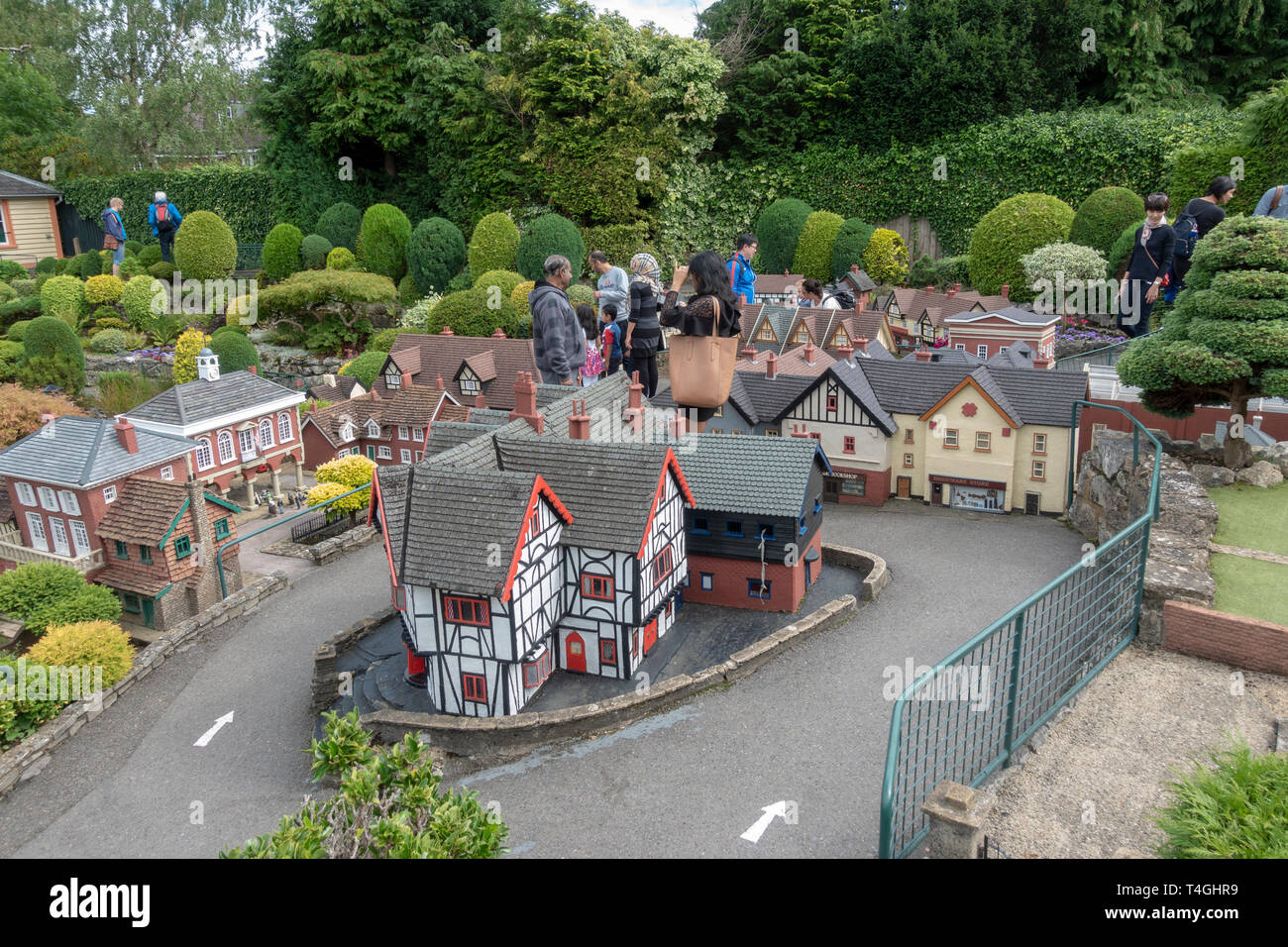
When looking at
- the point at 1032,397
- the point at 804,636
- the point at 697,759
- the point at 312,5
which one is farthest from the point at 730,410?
the point at 312,5

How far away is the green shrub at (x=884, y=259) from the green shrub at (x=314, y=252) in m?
27.1

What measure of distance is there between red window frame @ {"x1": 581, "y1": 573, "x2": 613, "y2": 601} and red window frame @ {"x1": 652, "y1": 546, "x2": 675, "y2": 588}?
37.3 inches

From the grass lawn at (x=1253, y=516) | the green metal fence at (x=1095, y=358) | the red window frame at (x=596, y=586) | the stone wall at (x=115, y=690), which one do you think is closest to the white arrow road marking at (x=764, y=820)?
the red window frame at (x=596, y=586)

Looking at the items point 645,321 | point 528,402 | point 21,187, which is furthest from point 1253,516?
point 21,187

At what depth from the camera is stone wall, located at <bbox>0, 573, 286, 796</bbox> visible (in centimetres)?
1655

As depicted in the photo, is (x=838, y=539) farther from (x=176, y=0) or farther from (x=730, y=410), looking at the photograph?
(x=176, y=0)

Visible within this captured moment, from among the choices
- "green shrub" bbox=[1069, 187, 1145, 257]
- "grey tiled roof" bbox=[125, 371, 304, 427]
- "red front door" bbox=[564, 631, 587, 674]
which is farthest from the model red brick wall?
"green shrub" bbox=[1069, 187, 1145, 257]

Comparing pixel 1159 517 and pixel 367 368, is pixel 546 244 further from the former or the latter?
pixel 1159 517

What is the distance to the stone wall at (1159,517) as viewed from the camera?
12.2 metres

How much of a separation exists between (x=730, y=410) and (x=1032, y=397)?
280 inches

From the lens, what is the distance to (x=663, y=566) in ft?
54.9

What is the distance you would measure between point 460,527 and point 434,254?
109 ft

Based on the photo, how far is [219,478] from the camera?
97.3ft

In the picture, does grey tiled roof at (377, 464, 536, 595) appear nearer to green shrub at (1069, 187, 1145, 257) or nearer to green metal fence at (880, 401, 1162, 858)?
green metal fence at (880, 401, 1162, 858)
